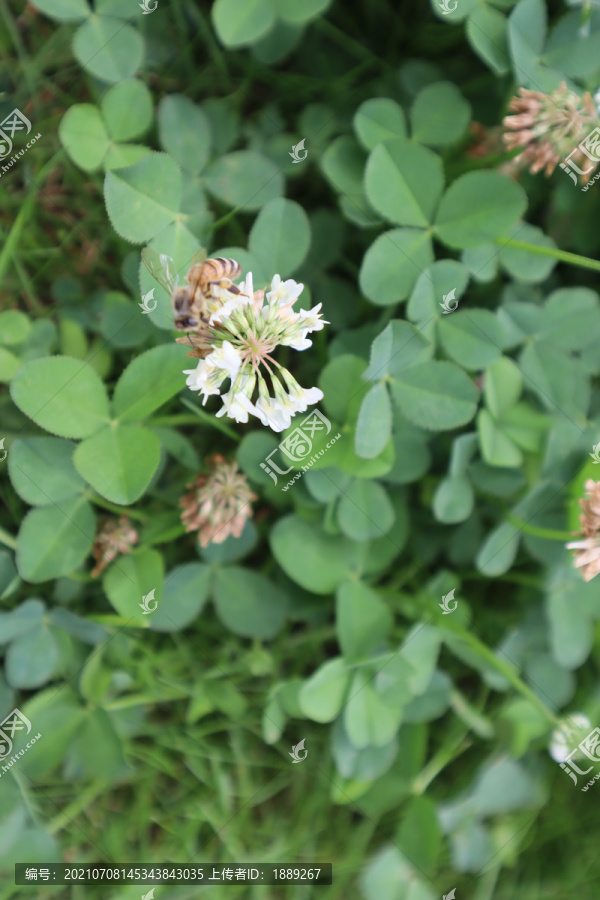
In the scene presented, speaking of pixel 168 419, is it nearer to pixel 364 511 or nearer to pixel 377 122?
pixel 364 511

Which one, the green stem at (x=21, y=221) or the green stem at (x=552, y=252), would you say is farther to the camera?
the green stem at (x=21, y=221)

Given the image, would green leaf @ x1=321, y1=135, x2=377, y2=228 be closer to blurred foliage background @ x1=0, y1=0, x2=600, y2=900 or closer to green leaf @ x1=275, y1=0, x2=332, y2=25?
blurred foliage background @ x1=0, y1=0, x2=600, y2=900

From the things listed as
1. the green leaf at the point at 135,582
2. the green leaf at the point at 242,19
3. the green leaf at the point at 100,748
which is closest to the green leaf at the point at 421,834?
the green leaf at the point at 100,748

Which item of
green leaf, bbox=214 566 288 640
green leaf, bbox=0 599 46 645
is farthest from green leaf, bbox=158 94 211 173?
green leaf, bbox=0 599 46 645

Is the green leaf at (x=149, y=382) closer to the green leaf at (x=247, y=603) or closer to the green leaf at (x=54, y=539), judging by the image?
the green leaf at (x=54, y=539)

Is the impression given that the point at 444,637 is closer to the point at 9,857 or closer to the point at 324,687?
the point at 324,687

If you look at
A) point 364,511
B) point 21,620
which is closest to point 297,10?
point 364,511

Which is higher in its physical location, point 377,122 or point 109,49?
point 109,49
